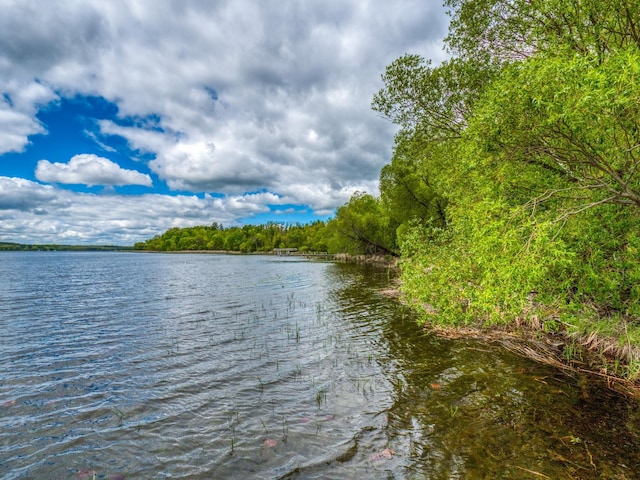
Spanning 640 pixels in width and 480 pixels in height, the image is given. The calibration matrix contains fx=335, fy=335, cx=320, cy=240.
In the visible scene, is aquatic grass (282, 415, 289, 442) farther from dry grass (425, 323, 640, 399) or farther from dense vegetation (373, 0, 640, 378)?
dry grass (425, 323, 640, 399)

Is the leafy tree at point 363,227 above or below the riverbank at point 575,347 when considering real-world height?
above

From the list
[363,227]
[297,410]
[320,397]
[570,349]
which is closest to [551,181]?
[570,349]

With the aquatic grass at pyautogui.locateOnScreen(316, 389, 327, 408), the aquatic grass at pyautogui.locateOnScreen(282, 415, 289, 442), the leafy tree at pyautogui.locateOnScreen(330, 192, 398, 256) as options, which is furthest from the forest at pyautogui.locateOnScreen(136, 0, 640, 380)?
the leafy tree at pyautogui.locateOnScreen(330, 192, 398, 256)

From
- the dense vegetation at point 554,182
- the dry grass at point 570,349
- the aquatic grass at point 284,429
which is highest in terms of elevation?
the dense vegetation at point 554,182

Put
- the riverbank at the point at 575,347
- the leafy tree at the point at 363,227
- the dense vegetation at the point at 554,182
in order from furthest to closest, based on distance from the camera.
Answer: the leafy tree at the point at 363,227
the riverbank at the point at 575,347
the dense vegetation at the point at 554,182

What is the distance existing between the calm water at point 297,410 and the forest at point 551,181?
6.63ft

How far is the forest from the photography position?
7.44 metres

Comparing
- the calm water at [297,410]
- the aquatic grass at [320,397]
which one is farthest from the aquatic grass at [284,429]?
the aquatic grass at [320,397]

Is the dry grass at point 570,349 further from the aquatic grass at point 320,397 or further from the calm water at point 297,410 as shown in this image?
the aquatic grass at point 320,397

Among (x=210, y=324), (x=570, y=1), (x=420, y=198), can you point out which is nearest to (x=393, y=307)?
(x=210, y=324)

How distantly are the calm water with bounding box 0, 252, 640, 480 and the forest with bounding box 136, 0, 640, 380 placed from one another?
6.63 ft

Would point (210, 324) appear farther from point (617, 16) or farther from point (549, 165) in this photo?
point (617, 16)

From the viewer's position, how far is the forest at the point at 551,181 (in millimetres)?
7438

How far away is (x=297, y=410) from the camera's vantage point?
870cm
